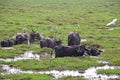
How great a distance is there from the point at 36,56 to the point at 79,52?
13.8ft

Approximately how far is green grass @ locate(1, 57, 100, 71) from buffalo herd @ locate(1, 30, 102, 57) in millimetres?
1129

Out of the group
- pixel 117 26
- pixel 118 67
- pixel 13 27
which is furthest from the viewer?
pixel 117 26

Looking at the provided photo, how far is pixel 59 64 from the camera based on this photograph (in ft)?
96.4

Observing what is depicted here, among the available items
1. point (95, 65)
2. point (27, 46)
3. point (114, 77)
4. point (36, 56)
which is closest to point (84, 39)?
point (27, 46)

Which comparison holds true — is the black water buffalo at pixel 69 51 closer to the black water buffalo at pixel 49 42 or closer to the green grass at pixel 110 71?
the black water buffalo at pixel 49 42

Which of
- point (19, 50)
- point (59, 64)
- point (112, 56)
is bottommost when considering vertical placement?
point (19, 50)

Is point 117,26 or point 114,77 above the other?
point 114,77

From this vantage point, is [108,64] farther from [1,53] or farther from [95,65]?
[1,53]

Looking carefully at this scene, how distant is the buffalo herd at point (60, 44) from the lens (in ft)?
106

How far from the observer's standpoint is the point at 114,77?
85.7 ft

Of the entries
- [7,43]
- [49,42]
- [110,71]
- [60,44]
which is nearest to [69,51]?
[60,44]

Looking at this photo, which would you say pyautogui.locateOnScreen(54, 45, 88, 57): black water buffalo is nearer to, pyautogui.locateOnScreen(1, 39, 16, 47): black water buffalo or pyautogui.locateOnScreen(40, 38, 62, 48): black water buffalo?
pyautogui.locateOnScreen(40, 38, 62, 48): black water buffalo

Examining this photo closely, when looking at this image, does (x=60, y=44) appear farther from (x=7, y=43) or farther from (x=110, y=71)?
(x=110, y=71)

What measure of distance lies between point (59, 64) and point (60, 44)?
775 cm
